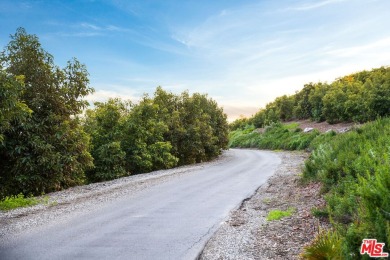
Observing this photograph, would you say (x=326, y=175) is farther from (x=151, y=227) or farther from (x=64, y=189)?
(x=64, y=189)

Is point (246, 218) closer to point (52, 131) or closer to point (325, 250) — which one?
point (325, 250)

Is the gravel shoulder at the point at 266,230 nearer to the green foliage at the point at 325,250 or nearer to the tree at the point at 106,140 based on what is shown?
the green foliage at the point at 325,250

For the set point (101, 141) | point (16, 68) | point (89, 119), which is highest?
point (16, 68)

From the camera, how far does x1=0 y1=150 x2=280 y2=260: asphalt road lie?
6.39 metres

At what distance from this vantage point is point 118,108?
20.0 m

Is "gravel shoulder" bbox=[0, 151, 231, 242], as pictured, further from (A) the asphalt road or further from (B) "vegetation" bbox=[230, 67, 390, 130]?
(B) "vegetation" bbox=[230, 67, 390, 130]

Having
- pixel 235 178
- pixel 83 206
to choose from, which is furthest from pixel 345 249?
pixel 235 178

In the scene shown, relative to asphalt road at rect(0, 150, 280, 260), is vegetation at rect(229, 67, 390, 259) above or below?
above

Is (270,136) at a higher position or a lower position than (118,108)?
lower

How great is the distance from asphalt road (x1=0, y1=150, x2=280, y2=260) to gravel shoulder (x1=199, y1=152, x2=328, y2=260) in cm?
32

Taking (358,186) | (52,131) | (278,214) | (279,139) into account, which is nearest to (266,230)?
(278,214)

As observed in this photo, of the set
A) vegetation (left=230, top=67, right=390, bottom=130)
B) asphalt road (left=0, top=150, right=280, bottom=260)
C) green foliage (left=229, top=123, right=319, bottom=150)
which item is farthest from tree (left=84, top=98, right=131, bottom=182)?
green foliage (left=229, top=123, right=319, bottom=150)

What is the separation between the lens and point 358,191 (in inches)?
207

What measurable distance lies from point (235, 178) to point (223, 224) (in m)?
8.13
